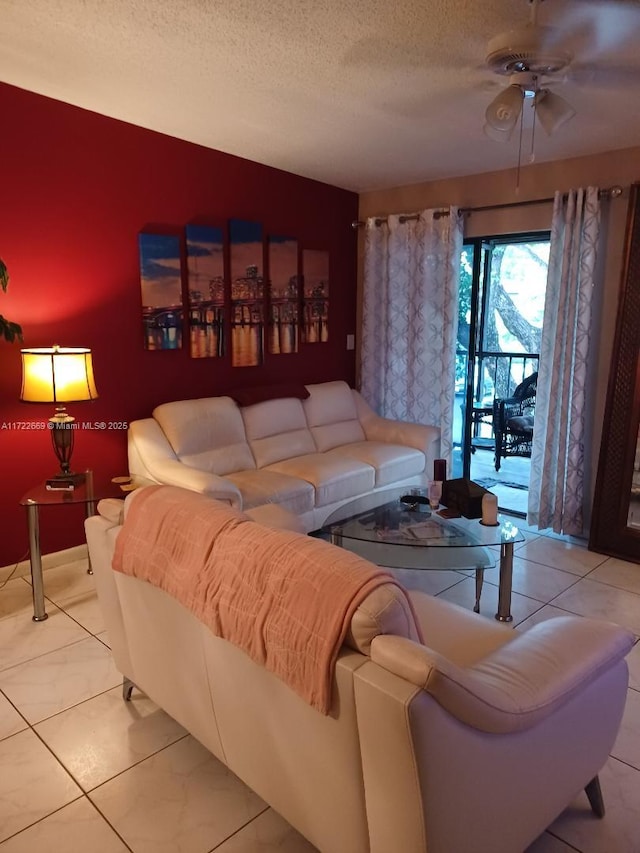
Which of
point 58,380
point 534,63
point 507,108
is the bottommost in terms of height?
point 58,380

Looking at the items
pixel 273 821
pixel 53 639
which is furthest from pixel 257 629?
pixel 53 639

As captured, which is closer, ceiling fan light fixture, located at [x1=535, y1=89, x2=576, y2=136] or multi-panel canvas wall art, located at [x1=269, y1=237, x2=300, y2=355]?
ceiling fan light fixture, located at [x1=535, y1=89, x2=576, y2=136]

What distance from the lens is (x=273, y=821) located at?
173 cm

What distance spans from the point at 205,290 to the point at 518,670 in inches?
126

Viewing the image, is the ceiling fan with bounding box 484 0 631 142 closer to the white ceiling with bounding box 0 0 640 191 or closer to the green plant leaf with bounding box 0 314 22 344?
the white ceiling with bounding box 0 0 640 191

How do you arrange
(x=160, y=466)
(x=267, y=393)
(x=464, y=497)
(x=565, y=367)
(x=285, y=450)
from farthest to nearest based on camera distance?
1. (x=267, y=393)
2. (x=285, y=450)
3. (x=565, y=367)
4. (x=160, y=466)
5. (x=464, y=497)

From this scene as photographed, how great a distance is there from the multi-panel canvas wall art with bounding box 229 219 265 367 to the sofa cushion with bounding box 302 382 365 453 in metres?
0.55

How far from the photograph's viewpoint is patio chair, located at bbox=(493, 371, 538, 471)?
543cm

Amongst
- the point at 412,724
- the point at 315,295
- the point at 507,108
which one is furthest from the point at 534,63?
the point at 315,295

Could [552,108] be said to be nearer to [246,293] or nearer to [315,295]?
[246,293]

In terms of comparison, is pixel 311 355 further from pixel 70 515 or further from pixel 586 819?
pixel 586 819

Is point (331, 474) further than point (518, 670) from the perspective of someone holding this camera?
Yes

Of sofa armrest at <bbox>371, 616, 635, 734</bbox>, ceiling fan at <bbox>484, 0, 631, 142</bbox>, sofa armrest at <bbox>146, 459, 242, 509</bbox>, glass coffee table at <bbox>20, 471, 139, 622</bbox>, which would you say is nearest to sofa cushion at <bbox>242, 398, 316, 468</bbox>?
sofa armrest at <bbox>146, 459, 242, 509</bbox>

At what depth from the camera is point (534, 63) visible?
2.22m
